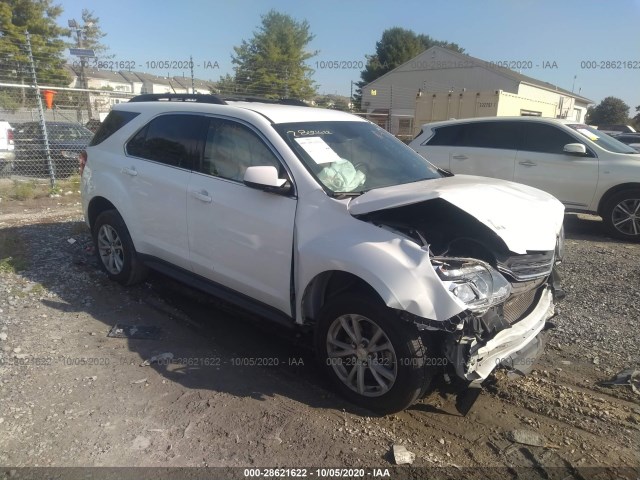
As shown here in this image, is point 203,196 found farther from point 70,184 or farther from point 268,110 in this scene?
point 70,184

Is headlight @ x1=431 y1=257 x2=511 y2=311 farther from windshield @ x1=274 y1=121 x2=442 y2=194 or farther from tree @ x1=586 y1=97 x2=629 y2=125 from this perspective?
tree @ x1=586 y1=97 x2=629 y2=125

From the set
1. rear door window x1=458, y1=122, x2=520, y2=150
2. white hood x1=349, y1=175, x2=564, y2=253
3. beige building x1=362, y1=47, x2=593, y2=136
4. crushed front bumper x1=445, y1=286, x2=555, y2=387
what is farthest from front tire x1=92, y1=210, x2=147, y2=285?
beige building x1=362, y1=47, x2=593, y2=136

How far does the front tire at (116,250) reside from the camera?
16.5 feet

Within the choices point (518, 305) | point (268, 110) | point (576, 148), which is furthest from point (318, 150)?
point (576, 148)

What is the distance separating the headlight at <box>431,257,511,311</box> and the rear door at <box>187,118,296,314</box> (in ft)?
3.59

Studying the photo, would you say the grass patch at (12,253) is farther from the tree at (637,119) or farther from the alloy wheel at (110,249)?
the tree at (637,119)

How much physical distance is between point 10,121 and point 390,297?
1337cm

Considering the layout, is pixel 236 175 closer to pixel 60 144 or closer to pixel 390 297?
pixel 390 297

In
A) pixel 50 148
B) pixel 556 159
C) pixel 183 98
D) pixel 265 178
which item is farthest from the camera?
pixel 50 148

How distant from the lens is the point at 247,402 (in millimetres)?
3334

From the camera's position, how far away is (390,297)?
9.29 feet

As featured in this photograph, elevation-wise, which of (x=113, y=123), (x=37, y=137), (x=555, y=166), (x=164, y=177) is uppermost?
(x=113, y=123)

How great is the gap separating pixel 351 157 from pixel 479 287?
4.97 ft

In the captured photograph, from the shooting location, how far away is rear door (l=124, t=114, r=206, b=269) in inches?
169
